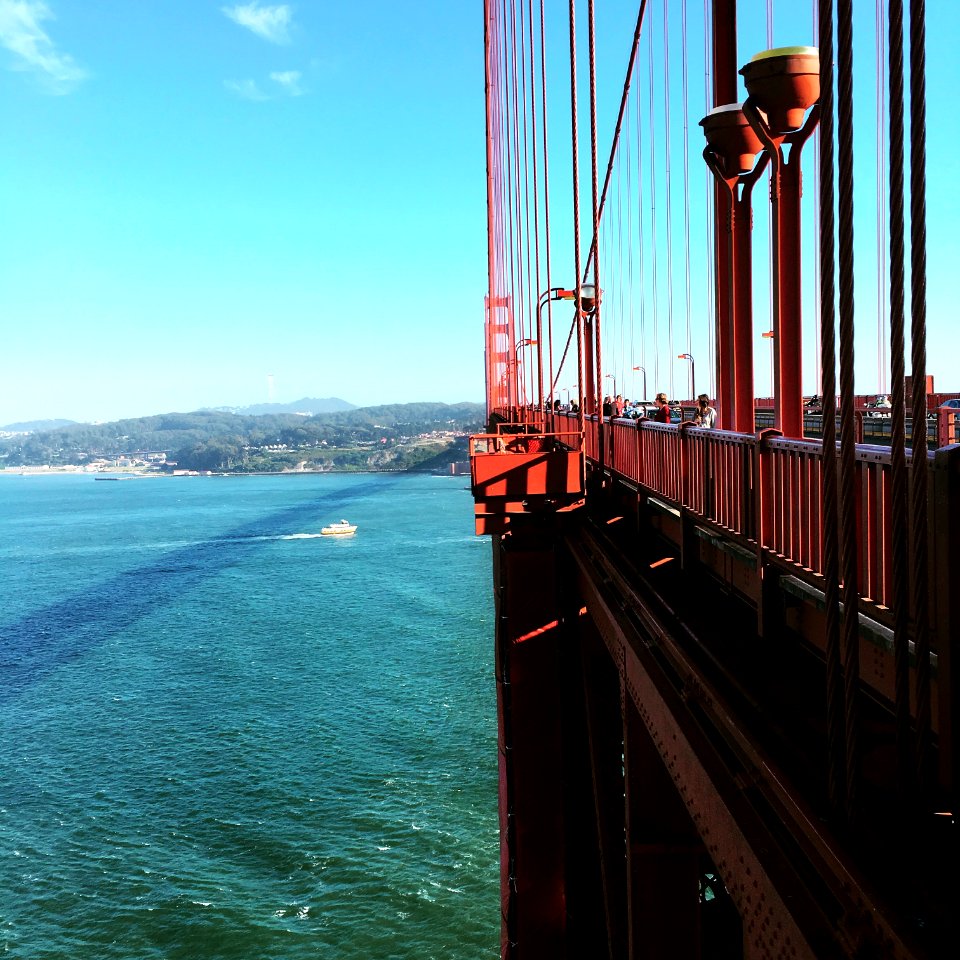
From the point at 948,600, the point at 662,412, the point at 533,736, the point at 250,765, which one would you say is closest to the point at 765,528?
the point at 948,600

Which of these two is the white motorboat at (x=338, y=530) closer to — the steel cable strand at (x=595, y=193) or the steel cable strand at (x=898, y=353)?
the steel cable strand at (x=595, y=193)

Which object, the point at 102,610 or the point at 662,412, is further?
the point at 102,610

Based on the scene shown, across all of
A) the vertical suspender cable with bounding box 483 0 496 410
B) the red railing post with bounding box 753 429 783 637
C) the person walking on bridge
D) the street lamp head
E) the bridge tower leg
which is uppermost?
the vertical suspender cable with bounding box 483 0 496 410

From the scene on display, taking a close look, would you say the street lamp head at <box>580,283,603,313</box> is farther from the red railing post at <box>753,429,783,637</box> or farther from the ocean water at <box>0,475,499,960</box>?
the ocean water at <box>0,475,499,960</box>

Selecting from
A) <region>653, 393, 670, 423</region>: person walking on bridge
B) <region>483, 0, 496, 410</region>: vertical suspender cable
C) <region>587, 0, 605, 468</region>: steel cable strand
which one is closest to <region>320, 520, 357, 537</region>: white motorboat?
<region>483, 0, 496, 410</region>: vertical suspender cable

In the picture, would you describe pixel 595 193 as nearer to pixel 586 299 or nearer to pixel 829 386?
pixel 586 299

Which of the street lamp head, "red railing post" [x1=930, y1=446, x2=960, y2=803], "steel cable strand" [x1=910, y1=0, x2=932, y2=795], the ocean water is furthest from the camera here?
the ocean water
